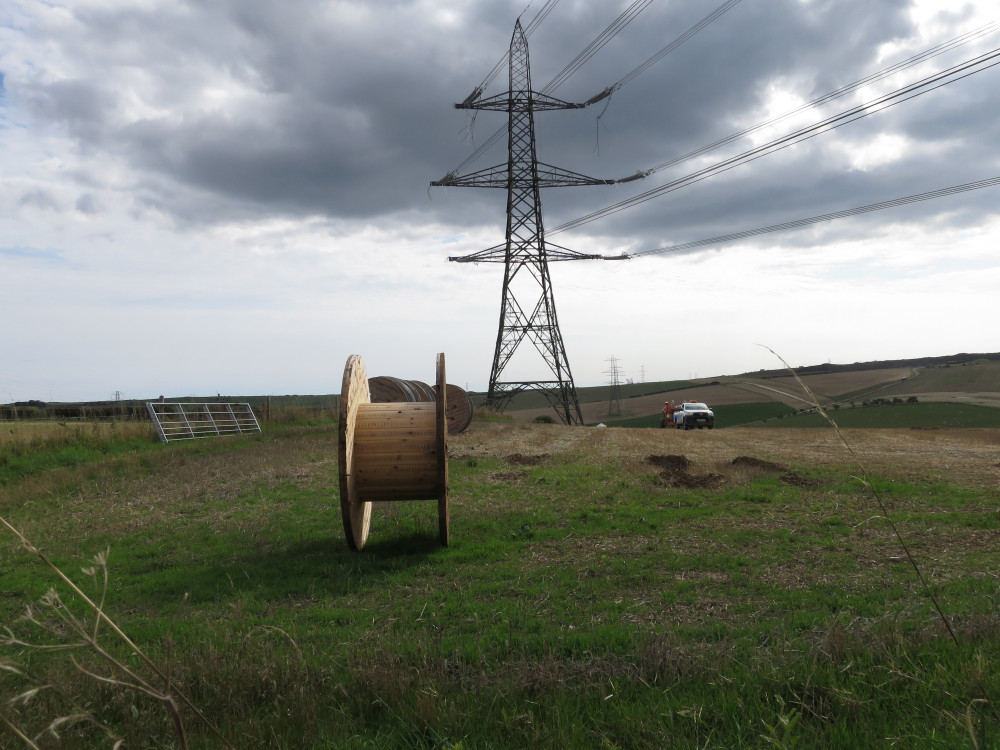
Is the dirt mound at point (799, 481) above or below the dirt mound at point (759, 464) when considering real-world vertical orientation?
below

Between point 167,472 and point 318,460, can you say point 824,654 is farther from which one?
point 167,472

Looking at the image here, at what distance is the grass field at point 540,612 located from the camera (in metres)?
3.46

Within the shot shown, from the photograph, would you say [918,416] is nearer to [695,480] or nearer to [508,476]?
[695,480]

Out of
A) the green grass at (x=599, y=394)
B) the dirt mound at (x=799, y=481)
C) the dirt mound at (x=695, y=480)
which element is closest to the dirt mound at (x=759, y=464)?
the dirt mound at (x=799, y=481)

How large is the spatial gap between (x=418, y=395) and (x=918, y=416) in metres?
36.8

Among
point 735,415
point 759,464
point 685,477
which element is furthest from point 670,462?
point 735,415

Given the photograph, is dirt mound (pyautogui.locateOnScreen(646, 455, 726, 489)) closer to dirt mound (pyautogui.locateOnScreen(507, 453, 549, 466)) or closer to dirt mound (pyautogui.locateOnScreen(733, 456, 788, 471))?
dirt mound (pyautogui.locateOnScreen(733, 456, 788, 471))

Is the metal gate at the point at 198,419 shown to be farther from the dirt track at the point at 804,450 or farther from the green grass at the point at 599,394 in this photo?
the green grass at the point at 599,394

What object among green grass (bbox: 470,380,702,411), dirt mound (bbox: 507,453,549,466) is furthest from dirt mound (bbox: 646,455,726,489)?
green grass (bbox: 470,380,702,411)

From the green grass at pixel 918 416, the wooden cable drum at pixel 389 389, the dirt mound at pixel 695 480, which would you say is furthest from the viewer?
the green grass at pixel 918 416

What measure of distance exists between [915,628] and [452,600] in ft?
11.4

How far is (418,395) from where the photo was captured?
18734mm

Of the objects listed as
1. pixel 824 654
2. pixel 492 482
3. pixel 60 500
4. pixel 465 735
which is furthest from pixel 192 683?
pixel 60 500

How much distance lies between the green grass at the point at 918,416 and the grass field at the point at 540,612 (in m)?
29.7
